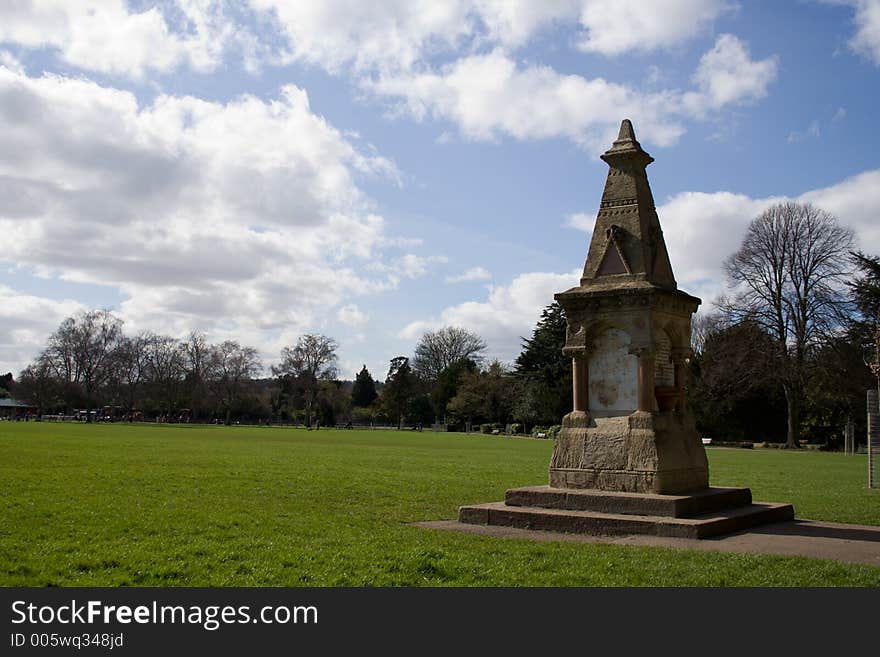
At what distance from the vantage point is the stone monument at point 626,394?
11.8m

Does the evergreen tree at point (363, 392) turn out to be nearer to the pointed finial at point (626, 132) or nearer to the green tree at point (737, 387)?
the green tree at point (737, 387)

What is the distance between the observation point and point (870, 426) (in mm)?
21312

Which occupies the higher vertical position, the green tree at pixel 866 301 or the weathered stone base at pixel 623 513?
the green tree at pixel 866 301

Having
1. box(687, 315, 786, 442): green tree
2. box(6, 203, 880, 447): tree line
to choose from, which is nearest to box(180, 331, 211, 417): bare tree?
box(6, 203, 880, 447): tree line

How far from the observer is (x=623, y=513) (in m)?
11.4

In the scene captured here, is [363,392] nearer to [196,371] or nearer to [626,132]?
[196,371]

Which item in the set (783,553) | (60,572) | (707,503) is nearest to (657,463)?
(707,503)

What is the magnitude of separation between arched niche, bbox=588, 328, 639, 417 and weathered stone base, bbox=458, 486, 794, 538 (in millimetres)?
1469

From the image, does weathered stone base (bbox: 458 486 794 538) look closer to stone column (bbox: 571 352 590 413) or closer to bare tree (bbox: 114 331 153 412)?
stone column (bbox: 571 352 590 413)

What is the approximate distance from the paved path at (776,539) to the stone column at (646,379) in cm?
227

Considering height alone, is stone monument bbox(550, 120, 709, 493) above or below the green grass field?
above

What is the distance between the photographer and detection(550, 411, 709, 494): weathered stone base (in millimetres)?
12041


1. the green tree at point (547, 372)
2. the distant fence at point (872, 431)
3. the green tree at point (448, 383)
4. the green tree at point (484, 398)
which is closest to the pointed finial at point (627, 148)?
the distant fence at point (872, 431)

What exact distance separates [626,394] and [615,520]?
97.5 inches
